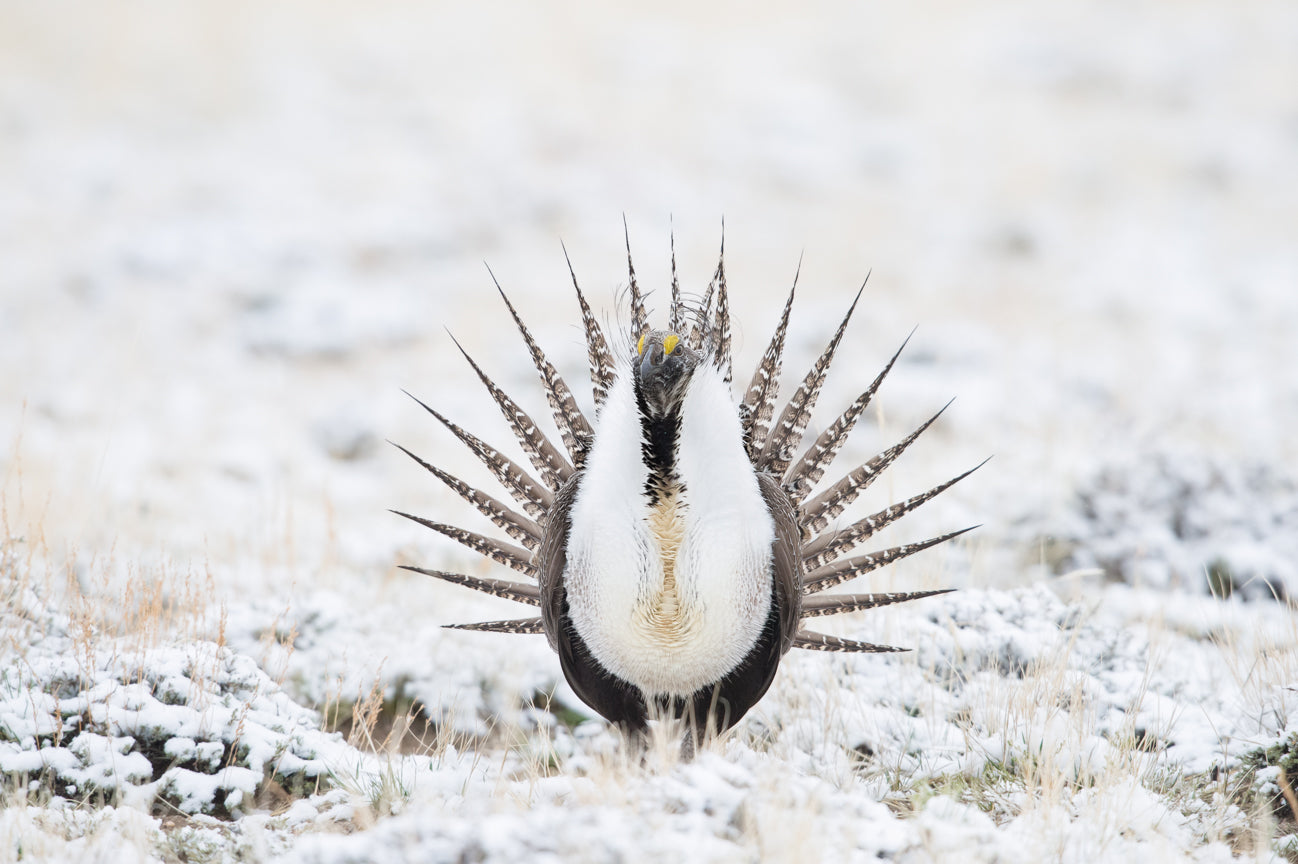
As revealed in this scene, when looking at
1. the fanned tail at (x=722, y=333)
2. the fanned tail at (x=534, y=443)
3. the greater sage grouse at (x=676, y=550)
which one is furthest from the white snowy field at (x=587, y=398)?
the fanned tail at (x=722, y=333)

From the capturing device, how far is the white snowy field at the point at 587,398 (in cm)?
281

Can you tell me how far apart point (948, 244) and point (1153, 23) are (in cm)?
890

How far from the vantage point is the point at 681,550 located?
102 inches

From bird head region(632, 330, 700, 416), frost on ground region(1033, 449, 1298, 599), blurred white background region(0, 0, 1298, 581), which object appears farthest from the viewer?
blurred white background region(0, 0, 1298, 581)

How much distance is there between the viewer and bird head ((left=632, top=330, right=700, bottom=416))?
2568 millimetres

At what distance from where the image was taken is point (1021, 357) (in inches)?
382

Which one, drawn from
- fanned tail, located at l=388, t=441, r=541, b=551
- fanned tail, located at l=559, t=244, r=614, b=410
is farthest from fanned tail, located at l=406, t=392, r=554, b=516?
fanned tail, located at l=559, t=244, r=614, b=410

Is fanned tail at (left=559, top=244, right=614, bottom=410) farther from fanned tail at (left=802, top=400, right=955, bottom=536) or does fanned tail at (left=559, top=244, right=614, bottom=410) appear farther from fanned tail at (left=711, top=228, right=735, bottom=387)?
fanned tail at (left=802, top=400, right=955, bottom=536)

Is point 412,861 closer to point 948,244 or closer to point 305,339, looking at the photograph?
point 305,339

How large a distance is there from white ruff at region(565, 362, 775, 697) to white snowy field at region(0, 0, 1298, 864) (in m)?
0.28

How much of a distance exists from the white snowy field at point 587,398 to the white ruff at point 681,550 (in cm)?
28

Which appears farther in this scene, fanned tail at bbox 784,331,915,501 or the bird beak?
fanned tail at bbox 784,331,915,501

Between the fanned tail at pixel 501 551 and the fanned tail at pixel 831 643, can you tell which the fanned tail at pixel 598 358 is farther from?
the fanned tail at pixel 831 643

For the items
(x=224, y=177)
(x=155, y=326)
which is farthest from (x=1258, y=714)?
(x=224, y=177)
